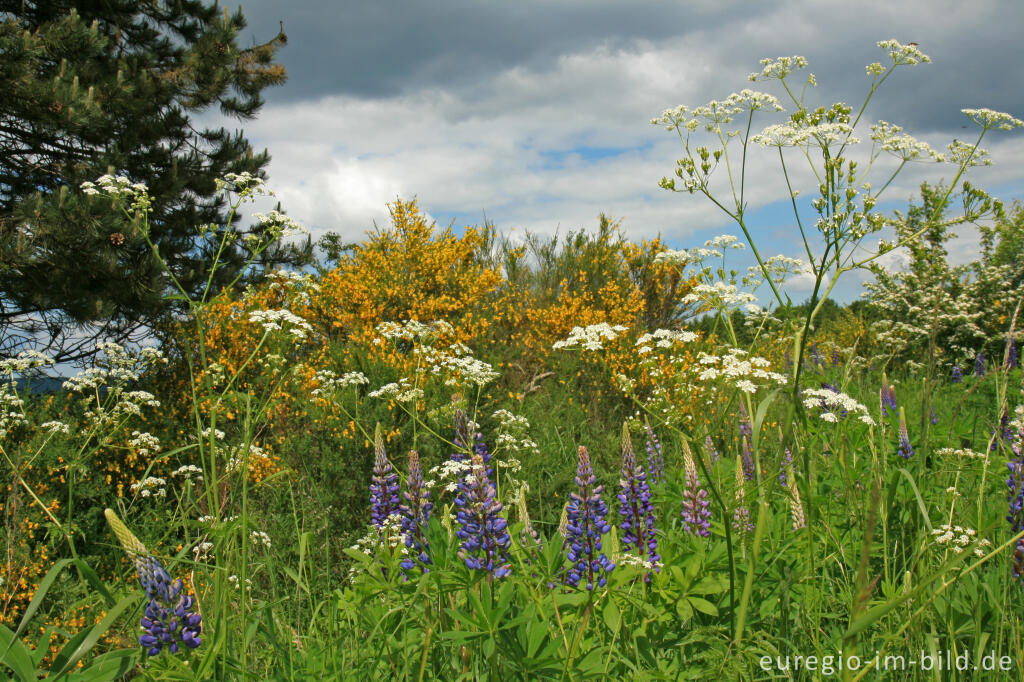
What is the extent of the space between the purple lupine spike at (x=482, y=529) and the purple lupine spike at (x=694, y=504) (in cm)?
83

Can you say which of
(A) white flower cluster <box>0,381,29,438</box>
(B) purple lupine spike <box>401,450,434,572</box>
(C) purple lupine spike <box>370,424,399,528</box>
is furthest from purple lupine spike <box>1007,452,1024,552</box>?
(A) white flower cluster <box>0,381,29,438</box>

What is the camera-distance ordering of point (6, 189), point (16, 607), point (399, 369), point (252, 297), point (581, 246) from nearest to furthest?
point (16, 607)
point (399, 369)
point (252, 297)
point (6, 189)
point (581, 246)

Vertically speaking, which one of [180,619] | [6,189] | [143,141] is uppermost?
[143,141]

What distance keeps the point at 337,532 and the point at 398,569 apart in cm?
291

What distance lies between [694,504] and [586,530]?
604 millimetres

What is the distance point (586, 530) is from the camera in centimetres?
199

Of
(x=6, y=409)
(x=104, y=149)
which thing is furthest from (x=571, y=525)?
(x=104, y=149)

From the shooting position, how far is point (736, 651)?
1698 millimetres

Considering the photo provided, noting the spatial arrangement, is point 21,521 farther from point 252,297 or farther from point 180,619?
point 180,619

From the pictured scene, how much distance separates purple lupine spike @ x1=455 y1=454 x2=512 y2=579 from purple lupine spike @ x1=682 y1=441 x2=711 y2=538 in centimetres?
83

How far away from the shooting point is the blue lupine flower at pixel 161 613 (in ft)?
5.05

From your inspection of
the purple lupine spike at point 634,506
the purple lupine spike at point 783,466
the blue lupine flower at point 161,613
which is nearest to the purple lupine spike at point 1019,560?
the purple lupine spike at point 783,466

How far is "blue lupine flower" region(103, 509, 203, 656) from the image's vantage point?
1539 mm

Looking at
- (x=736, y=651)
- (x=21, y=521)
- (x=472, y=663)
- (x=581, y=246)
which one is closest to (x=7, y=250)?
(x=21, y=521)
